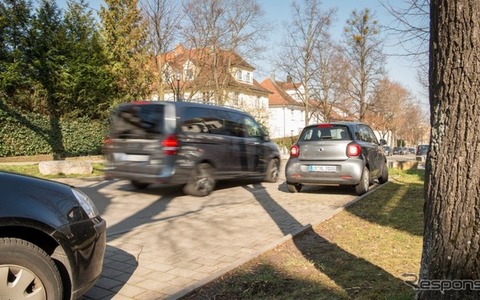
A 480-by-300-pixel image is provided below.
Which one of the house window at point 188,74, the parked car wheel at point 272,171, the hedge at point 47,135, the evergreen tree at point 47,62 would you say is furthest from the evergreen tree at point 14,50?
the parked car wheel at point 272,171

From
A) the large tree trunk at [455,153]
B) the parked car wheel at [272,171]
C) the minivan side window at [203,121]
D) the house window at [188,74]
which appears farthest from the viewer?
the house window at [188,74]

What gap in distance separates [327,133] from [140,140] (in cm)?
410

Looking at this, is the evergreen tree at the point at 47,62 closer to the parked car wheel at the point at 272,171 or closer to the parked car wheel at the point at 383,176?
the parked car wheel at the point at 272,171

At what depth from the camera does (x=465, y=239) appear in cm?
271

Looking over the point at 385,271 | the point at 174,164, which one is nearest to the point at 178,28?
the point at 174,164

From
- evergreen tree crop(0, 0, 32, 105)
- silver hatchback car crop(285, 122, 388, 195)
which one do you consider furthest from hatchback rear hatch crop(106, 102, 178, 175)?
evergreen tree crop(0, 0, 32, 105)

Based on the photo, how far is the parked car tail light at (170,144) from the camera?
8477 mm

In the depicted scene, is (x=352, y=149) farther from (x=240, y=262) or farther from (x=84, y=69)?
(x=84, y=69)

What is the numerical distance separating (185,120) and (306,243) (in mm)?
4344

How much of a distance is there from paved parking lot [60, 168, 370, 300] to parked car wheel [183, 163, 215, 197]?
0.18 m

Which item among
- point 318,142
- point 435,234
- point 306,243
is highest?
point 318,142

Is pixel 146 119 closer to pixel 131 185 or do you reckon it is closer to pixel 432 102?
pixel 131 185

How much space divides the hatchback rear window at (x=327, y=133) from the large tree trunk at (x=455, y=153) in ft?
21.3

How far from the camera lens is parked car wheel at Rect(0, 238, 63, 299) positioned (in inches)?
108
